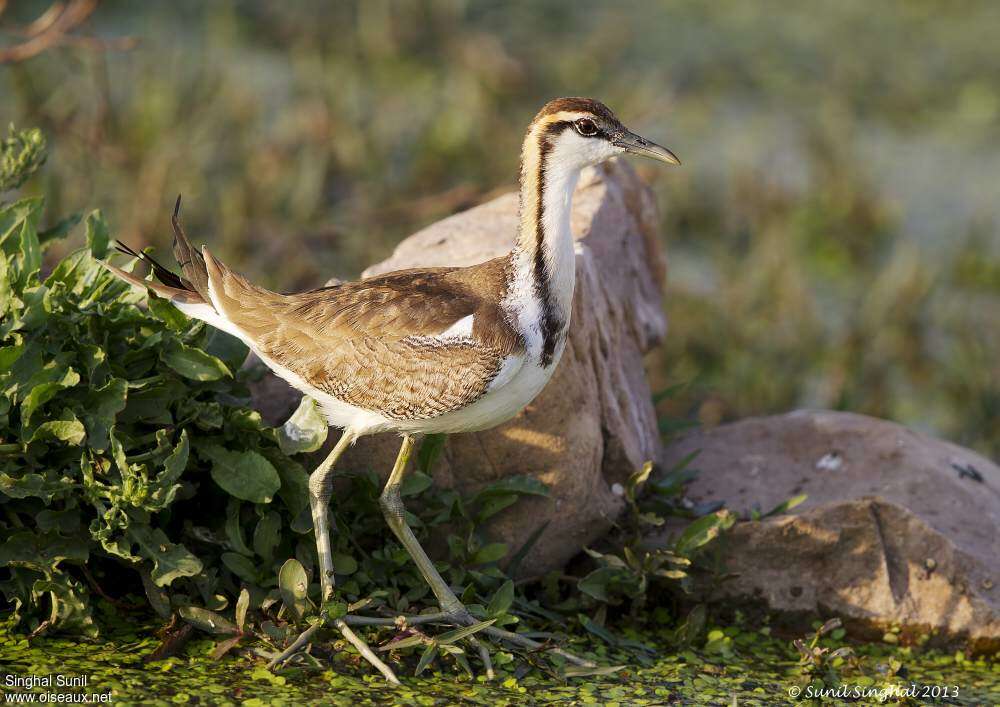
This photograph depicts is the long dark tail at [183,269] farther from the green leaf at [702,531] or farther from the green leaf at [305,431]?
the green leaf at [702,531]

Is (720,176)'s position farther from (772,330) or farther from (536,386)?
(536,386)

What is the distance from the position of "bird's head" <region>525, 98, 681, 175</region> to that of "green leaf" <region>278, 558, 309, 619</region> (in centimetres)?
155

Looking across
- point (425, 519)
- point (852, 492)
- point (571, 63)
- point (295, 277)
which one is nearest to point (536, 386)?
point (425, 519)

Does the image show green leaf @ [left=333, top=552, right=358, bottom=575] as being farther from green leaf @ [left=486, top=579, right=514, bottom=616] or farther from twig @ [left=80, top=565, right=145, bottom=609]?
twig @ [left=80, top=565, right=145, bottom=609]

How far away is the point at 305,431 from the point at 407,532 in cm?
49

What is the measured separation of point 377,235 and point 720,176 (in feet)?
9.72

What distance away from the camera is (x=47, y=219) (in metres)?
7.38

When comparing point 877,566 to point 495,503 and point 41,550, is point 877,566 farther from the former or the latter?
point 41,550

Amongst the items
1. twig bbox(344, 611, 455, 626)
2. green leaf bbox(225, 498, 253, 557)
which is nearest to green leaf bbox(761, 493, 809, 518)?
twig bbox(344, 611, 455, 626)

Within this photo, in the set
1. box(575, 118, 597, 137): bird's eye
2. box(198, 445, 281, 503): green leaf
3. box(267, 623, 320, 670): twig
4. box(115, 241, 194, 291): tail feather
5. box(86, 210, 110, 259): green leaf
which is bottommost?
box(267, 623, 320, 670): twig

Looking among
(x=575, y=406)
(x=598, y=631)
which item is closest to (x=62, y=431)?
(x=575, y=406)

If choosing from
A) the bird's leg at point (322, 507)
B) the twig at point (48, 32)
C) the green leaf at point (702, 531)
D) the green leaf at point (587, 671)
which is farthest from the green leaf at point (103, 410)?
the twig at point (48, 32)

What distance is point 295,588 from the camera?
4.14 m

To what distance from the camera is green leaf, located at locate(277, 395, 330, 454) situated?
434 centimetres
